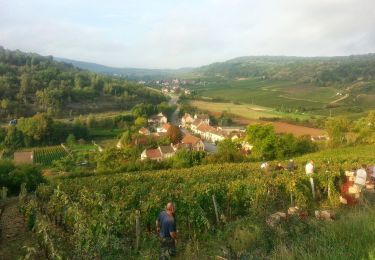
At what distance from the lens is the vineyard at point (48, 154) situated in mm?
47766

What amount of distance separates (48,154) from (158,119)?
3151cm

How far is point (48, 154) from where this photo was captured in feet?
168

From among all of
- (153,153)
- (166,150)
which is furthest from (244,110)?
(153,153)

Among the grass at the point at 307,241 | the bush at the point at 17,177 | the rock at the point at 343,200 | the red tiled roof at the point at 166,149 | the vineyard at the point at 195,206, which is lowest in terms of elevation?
the red tiled roof at the point at 166,149

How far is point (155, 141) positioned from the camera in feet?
174

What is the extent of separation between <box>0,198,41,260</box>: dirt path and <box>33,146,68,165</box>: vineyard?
109ft

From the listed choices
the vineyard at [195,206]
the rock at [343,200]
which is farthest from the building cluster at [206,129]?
the rock at [343,200]

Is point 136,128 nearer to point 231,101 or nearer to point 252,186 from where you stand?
point 231,101

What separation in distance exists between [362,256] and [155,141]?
49.5 meters

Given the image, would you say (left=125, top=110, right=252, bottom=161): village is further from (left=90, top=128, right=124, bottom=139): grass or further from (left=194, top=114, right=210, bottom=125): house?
(left=90, top=128, right=124, bottom=139): grass

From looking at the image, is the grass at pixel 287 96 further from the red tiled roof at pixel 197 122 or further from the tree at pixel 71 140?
the tree at pixel 71 140

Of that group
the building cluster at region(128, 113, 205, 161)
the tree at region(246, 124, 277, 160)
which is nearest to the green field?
the building cluster at region(128, 113, 205, 161)

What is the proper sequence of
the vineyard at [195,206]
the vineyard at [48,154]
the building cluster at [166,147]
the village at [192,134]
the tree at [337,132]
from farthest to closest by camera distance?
the vineyard at [48,154], the village at [192,134], the building cluster at [166,147], the tree at [337,132], the vineyard at [195,206]

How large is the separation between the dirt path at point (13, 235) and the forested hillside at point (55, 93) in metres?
53.8
